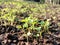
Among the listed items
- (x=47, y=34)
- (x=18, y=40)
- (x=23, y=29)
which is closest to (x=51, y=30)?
(x=47, y=34)

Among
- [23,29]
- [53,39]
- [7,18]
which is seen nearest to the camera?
[53,39]

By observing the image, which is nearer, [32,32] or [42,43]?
[42,43]

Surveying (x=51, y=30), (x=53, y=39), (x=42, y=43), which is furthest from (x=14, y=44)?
(x=51, y=30)

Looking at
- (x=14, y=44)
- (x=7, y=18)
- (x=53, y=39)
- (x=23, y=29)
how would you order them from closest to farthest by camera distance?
(x=14, y=44)
(x=53, y=39)
(x=23, y=29)
(x=7, y=18)

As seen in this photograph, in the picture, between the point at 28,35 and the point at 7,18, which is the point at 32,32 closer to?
the point at 28,35

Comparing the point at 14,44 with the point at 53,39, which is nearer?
the point at 14,44

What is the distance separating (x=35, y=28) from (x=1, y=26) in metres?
0.73

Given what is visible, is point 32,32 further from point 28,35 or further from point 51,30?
point 51,30

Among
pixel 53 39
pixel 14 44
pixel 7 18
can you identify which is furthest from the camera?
pixel 7 18

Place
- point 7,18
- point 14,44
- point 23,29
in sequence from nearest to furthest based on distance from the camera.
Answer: point 14,44 < point 23,29 < point 7,18

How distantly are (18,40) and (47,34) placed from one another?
0.62 meters

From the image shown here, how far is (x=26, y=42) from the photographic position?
366 cm

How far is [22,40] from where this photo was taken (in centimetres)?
372

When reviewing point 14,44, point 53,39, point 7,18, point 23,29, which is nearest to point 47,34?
point 53,39
